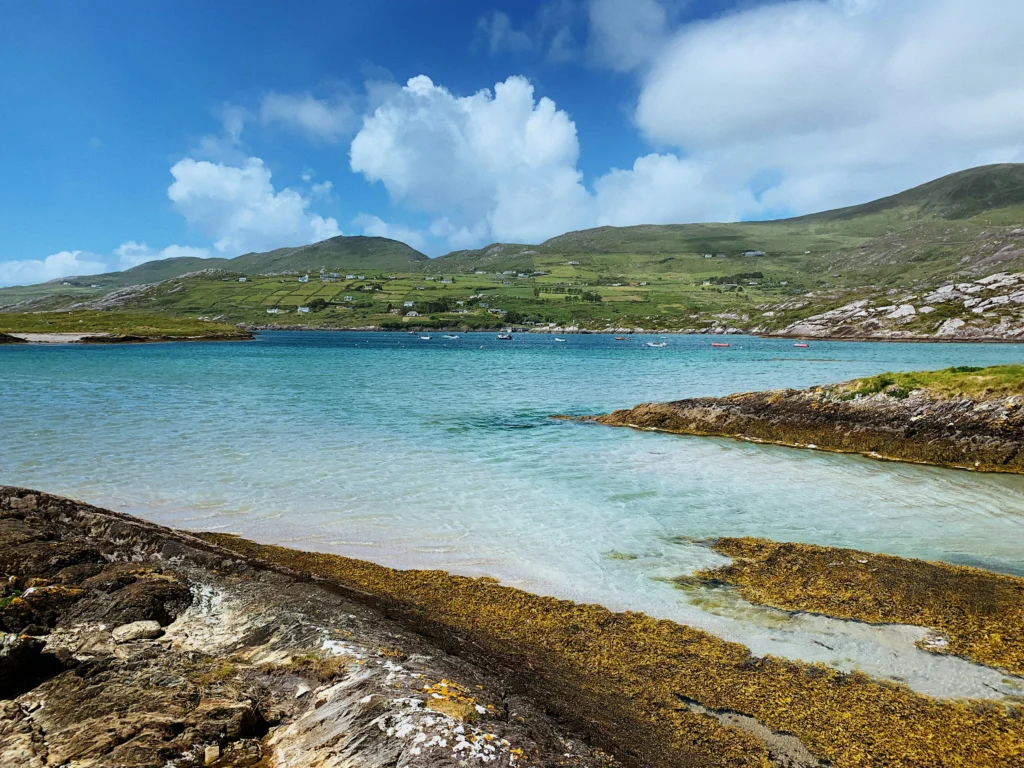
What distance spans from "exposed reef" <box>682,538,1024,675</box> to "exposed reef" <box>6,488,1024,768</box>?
68.5 inches

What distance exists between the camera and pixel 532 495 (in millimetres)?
15789

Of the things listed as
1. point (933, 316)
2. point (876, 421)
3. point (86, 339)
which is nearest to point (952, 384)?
point (876, 421)

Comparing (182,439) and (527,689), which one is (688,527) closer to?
(527,689)

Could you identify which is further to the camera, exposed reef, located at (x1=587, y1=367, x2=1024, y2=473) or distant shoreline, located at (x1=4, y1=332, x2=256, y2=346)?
distant shoreline, located at (x1=4, y1=332, x2=256, y2=346)

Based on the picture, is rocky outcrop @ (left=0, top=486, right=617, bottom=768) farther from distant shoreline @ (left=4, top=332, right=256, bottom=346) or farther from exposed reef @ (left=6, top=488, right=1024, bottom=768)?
distant shoreline @ (left=4, top=332, right=256, bottom=346)

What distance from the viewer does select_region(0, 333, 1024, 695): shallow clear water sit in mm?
9711

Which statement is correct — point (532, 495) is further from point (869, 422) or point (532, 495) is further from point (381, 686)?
point (869, 422)

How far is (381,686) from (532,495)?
1065 cm

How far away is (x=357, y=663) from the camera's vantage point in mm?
5812

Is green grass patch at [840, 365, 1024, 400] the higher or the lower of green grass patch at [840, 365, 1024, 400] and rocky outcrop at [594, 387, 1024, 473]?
the higher

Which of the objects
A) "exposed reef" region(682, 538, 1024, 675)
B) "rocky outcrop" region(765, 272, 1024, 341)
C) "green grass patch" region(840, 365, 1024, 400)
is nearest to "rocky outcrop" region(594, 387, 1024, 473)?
"green grass patch" region(840, 365, 1024, 400)

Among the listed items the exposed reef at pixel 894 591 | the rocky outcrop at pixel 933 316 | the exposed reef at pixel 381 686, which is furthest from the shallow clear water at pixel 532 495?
the rocky outcrop at pixel 933 316

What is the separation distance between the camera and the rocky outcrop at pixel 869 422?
1927cm

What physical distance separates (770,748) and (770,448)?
61.8 ft
